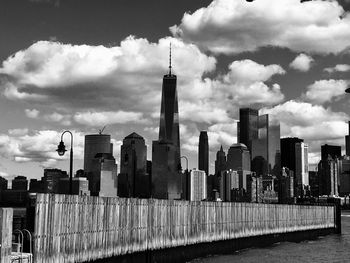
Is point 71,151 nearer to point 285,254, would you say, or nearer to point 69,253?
point 69,253

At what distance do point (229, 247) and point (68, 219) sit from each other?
26.1 m

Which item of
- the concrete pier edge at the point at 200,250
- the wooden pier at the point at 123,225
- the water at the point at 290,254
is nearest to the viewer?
the wooden pier at the point at 123,225

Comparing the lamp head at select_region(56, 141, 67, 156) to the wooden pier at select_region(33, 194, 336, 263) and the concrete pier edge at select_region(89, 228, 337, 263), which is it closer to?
the wooden pier at select_region(33, 194, 336, 263)

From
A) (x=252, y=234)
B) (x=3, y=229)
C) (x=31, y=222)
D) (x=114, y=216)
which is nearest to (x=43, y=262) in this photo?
(x=31, y=222)

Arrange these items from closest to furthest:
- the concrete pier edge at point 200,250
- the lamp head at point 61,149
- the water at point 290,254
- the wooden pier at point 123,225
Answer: the wooden pier at point 123,225
the concrete pier edge at point 200,250
the lamp head at point 61,149
the water at point 290,254

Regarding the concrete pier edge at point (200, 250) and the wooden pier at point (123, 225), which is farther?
the concrete pier edge at point (200, 250)

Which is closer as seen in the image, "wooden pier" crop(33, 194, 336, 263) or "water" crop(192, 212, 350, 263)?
"wooden pier" crop(33, 194, 336, 263)

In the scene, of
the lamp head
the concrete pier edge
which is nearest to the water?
the concrete pier edge

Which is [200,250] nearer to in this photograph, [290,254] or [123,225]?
[123,225]

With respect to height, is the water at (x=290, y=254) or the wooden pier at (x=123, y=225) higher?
the wooden pier at (x=123, y=225)

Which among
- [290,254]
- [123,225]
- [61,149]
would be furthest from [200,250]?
[290,254]

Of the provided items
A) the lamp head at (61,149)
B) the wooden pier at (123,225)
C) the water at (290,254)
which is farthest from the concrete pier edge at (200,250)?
the lamp head at (61,149)

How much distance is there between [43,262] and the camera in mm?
23297

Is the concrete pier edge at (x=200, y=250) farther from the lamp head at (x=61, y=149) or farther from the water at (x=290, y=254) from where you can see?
the lamp head at (x=61, y=149)
